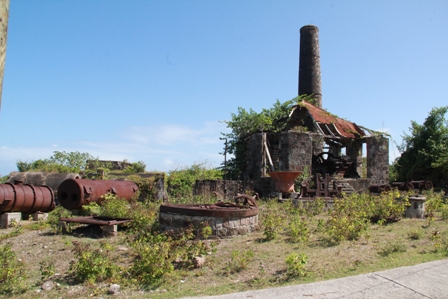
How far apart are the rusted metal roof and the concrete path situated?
14111 millimetres

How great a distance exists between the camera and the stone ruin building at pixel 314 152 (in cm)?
1567

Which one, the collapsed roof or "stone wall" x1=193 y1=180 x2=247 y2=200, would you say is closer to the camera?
"stone wall" x1=193 y1=180 x2=247 y2=200

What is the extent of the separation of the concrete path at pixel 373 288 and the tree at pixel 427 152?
16.9 m

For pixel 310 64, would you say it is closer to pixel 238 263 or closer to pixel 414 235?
pixel 414 235

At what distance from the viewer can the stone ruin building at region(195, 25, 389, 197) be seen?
15672 millimetres

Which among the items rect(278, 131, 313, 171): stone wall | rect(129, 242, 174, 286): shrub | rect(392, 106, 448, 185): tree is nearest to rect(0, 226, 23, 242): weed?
rect(129, 242, 174, 286): shrub

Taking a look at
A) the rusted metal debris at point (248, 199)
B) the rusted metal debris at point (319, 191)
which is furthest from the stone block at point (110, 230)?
the rusted metal debris at point (319, 191)

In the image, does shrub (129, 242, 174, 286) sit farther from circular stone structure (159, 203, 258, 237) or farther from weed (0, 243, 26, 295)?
circular stone structure (159, 203, 258, 237)

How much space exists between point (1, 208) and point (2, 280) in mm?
5460

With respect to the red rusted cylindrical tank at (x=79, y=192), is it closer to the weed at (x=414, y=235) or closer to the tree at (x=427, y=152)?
the weed at (x=414, y=235)

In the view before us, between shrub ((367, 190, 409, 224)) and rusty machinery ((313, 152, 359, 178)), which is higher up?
rusty machinery ((313, 152, 359, 178))

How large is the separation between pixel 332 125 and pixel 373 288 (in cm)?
1615

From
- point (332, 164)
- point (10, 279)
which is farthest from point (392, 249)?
point (332, 164)

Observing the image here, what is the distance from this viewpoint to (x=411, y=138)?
880 inches
